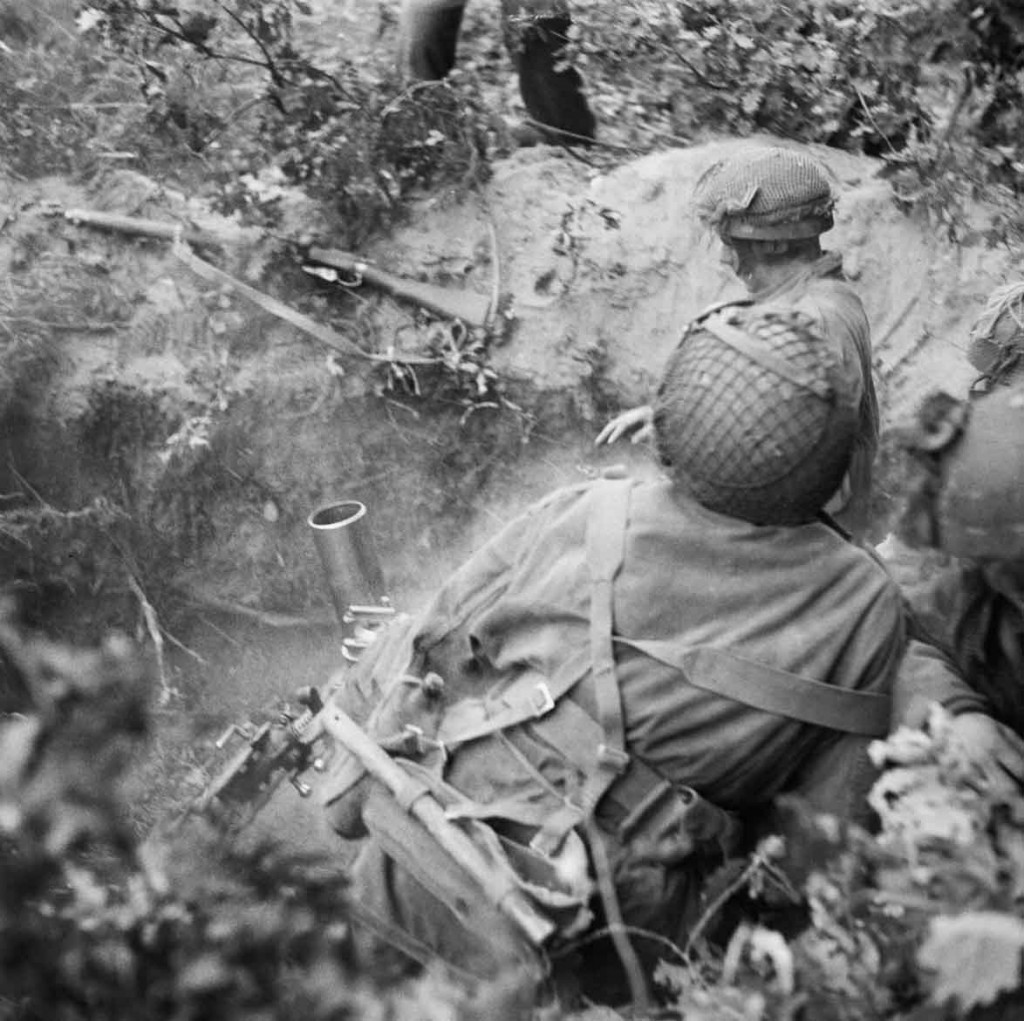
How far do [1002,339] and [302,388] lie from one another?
3186 mm

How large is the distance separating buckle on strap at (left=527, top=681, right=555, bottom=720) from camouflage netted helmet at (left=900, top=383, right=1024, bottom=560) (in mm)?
753

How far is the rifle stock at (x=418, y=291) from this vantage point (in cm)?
537

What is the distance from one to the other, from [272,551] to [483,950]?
3.62 m

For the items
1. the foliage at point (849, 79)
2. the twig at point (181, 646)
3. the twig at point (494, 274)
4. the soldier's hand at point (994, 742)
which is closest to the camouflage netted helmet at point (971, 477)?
the soldier's hand at point (994, 742)

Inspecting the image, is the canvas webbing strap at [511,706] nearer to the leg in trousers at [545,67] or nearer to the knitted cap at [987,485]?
the knitted cap at [987,485]

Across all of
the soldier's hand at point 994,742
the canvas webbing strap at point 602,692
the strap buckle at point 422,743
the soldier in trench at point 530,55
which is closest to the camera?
the soldier's hand at point 994,742

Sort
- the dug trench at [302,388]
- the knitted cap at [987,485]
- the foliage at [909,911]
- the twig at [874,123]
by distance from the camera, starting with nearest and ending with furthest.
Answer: the foliage at [909,911] → the knitted cap at [987,485] → the dug trench at [302,388] → the twig at [874,123]

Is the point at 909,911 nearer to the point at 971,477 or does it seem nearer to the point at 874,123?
the point at 971,477

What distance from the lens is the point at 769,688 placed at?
212cm

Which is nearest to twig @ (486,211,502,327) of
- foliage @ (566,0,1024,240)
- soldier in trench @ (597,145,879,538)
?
foliage @ (566,0,1024,240)

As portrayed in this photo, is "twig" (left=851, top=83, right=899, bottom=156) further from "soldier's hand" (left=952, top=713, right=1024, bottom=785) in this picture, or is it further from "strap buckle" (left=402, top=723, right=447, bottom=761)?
"strap buckle" (left=402, top=723, right=447, bottom=761)

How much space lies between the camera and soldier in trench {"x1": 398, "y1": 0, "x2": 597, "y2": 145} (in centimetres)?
573

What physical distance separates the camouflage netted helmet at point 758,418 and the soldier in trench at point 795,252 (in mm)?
1208

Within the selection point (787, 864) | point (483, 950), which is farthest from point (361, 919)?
point (787, 864)
